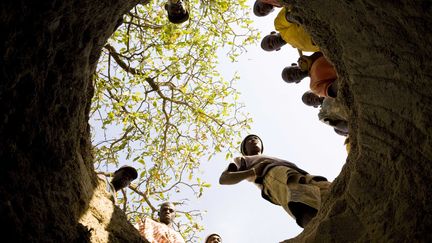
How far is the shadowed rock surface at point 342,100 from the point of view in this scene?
1417 mm

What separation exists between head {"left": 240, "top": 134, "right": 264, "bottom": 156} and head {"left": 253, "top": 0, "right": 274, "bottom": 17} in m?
2.09

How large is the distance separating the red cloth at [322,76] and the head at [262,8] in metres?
2.17

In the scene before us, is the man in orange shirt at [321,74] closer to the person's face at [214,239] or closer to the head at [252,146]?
the head at [252,146]

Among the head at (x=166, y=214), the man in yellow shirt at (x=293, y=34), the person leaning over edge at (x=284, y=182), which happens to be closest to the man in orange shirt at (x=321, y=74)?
the man in yellow shirt at (x=293, y=34)

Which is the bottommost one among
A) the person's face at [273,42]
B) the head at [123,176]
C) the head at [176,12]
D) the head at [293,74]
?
the head at [123,176]

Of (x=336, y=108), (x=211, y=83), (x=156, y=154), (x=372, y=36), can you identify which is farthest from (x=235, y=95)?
(x=372, y=36)

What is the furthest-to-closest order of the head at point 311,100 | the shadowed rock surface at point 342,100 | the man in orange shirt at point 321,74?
the head at point 311,100 → the man in orange shirt at point 321,74 → the shadowed rock surface at point 342,100

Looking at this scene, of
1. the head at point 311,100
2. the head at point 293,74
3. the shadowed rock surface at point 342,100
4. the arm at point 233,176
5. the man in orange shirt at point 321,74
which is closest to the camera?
the shadowed rock surface at point 342,100

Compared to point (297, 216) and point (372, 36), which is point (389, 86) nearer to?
point (372, 36)

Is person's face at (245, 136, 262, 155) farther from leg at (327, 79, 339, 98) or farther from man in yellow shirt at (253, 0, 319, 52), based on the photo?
leg at (327, 79, 339, 98)

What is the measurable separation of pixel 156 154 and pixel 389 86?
5628mm

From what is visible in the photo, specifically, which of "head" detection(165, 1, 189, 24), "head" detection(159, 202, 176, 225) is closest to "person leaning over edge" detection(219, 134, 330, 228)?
"head" detection(165, 1, 189, 24)

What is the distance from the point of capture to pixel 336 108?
3670mm

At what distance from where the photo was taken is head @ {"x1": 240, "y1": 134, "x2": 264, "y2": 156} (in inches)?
195
